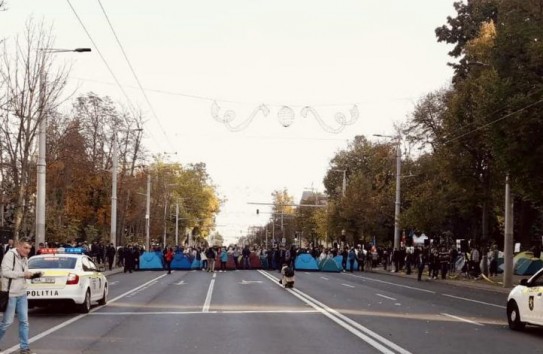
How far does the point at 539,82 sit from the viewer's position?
84.4 feet

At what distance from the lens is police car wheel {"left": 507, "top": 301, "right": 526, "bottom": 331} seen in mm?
14789

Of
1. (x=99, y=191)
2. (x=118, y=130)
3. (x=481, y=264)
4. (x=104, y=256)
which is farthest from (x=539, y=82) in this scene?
(x=99, y=191)

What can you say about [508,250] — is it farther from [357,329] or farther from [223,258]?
[223,258]

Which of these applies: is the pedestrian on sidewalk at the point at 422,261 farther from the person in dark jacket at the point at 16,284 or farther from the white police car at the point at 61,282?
the person in dark jacket at the point at 16,284

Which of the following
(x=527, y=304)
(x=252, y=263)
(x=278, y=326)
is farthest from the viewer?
(x=252, y=263)

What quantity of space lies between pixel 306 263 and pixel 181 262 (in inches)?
323

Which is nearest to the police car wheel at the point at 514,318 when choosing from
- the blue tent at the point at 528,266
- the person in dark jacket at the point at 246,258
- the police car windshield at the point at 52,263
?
the police car windshield at the point at 52,263

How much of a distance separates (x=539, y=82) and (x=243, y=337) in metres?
17.0

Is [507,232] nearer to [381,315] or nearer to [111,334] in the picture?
[381,315]

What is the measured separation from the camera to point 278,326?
1482 cm

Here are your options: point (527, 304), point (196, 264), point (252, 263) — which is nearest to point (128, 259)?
point (196, 264)

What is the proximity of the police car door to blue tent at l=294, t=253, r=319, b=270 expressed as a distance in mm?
31229

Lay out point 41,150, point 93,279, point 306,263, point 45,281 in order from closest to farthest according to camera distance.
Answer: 1. point 45,281
2. point 93,279
3. point 41,150
4. point 306,263

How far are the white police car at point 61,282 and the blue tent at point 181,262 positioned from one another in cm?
3097
